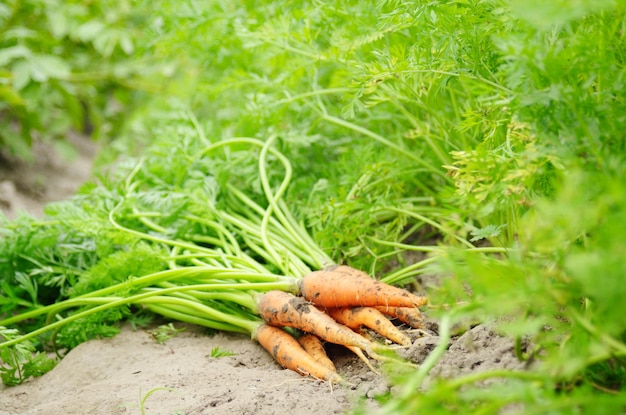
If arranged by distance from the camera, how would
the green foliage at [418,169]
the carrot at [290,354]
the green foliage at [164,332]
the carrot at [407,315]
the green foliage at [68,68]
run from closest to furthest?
the green foliage at [418,169] → the carrot at [290,354] → the carrot at [407,315] → the green foliage at [164,332] → the green foliage at [68,68]

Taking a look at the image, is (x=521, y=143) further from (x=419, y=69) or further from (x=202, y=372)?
(x=202, y=372)

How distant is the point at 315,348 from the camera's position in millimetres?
1740

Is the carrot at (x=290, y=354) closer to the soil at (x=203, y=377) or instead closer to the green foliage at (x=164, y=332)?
the soil at (x=203, y=377)

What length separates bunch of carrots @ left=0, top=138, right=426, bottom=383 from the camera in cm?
172

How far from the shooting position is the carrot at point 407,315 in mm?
1712

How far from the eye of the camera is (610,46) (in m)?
1.24

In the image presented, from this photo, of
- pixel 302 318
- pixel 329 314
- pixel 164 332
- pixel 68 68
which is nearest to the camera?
pixel 302 318

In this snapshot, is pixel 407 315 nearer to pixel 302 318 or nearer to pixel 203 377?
pixel 302 318

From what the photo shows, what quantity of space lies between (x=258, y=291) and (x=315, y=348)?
0.29m

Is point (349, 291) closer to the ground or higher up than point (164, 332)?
Answer: higher up

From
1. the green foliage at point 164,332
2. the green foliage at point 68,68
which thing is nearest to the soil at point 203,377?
the green foliage at point 164,332

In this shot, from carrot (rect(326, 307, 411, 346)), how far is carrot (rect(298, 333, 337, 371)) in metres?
0.10

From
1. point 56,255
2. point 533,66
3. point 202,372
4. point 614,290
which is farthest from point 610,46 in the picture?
point 56,255

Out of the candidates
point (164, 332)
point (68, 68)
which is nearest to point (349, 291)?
point (164, 332)
